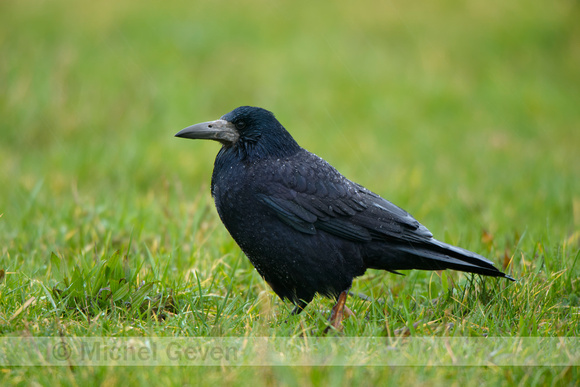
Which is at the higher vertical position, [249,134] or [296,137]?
[249,134]

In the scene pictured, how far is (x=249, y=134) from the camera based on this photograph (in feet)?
11.8

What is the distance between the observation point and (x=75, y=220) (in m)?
4.48

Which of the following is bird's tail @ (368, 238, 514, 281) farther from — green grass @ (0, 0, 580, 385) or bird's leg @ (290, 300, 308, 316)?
bird's leg @ (290, 300, 308, 316)

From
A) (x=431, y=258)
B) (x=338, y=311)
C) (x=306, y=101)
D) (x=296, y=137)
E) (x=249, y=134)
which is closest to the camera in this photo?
(x=338, y=311)

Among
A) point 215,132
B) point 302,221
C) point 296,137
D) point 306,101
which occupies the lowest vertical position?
point 302,221

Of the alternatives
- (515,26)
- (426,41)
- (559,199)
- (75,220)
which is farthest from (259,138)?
(515,26)

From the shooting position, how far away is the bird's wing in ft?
10.9

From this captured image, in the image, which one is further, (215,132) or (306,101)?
(306,101)

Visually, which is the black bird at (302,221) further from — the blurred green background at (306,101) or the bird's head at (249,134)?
the blurred green background at (306,101)

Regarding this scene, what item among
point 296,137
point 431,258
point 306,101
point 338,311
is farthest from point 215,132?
point 306,101

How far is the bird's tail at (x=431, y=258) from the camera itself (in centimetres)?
335

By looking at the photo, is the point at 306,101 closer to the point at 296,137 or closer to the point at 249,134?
the point at 296,137

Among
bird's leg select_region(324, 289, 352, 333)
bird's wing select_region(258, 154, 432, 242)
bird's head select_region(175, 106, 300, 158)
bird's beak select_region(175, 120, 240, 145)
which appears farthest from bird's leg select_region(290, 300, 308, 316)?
bird's beak select_region(175, 120, 240, 145)

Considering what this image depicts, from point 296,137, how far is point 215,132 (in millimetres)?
4001
